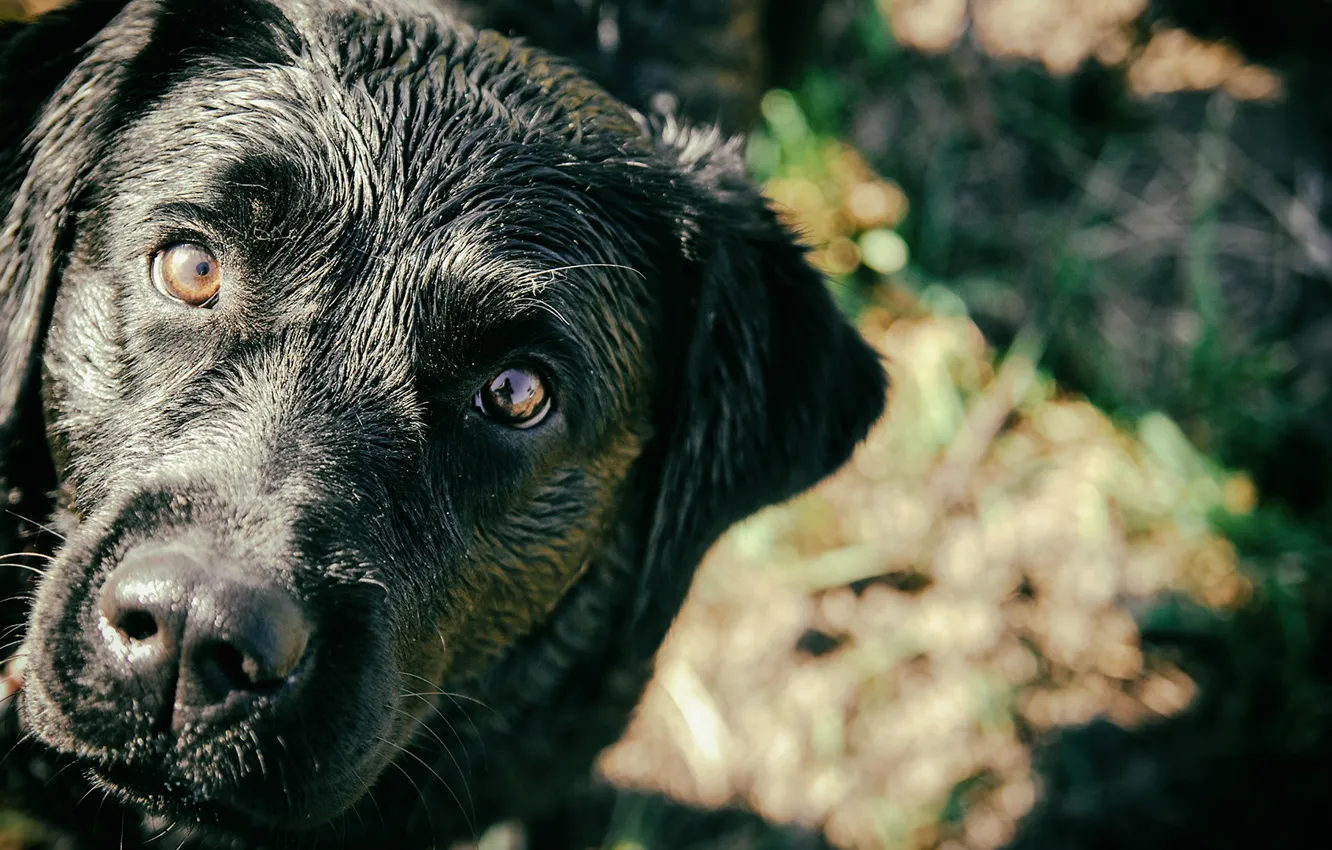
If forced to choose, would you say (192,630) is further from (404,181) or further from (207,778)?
(404,181)

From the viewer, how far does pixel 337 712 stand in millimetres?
1624

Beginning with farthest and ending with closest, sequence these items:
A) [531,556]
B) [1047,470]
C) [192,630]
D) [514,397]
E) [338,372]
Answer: [1047,470] → [531,556] → [514,397] → [338,372] → [192,630]

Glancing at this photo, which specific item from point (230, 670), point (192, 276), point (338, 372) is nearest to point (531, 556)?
point (338, 372)

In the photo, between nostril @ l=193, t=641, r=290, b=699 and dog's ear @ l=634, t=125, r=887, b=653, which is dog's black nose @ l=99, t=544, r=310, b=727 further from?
dog's ear @ l=634, t=125, r=887, b=653

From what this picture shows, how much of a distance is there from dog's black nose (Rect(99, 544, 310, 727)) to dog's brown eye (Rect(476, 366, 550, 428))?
21.2 inches

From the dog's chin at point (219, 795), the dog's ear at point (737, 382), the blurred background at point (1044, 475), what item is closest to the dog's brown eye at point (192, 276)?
the dog's chin at point (219, 795)

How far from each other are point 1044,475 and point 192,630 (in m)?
3.17

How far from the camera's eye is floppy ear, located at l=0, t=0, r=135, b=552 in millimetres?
1907

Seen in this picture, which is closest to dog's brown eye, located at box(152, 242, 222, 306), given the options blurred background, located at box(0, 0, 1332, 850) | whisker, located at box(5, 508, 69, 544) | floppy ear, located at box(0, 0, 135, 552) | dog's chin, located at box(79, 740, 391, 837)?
floppy ear, located at box(0, 0, 135, 552)

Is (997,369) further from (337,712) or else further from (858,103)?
(337,712)

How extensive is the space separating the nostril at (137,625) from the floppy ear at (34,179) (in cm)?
70

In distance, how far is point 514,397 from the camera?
1.90 meters

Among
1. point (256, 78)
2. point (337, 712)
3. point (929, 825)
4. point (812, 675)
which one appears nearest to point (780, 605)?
point (812, 675)

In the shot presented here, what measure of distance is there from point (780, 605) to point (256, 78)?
7.62 ft
